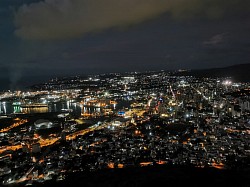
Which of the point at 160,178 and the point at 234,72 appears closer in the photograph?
the point at 160,178

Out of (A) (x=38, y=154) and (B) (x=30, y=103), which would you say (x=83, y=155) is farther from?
(B) (x=30, y=103)

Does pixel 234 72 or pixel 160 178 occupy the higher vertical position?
pixel 234 72

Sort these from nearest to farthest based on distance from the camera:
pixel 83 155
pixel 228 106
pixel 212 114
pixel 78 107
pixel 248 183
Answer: pixel 248 183 < pixel 83 155 < pixel 212 114 < pixel 228 106 < pixel 78 107

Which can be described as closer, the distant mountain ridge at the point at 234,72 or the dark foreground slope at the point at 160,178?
the dark foreground slope at the point at 160,178

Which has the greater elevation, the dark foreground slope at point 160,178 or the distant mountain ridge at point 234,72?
the distant mountain ridge at point 234,72

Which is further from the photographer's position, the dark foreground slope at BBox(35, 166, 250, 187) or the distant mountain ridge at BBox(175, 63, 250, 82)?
the distant mountain ridge at BBox(175, 63, 250, 82)

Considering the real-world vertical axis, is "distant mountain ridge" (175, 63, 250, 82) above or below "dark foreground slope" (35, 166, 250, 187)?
above

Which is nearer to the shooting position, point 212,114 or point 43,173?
point 43,173

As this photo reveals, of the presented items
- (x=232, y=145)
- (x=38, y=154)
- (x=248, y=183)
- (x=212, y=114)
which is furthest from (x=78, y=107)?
(x=248, y=183)
